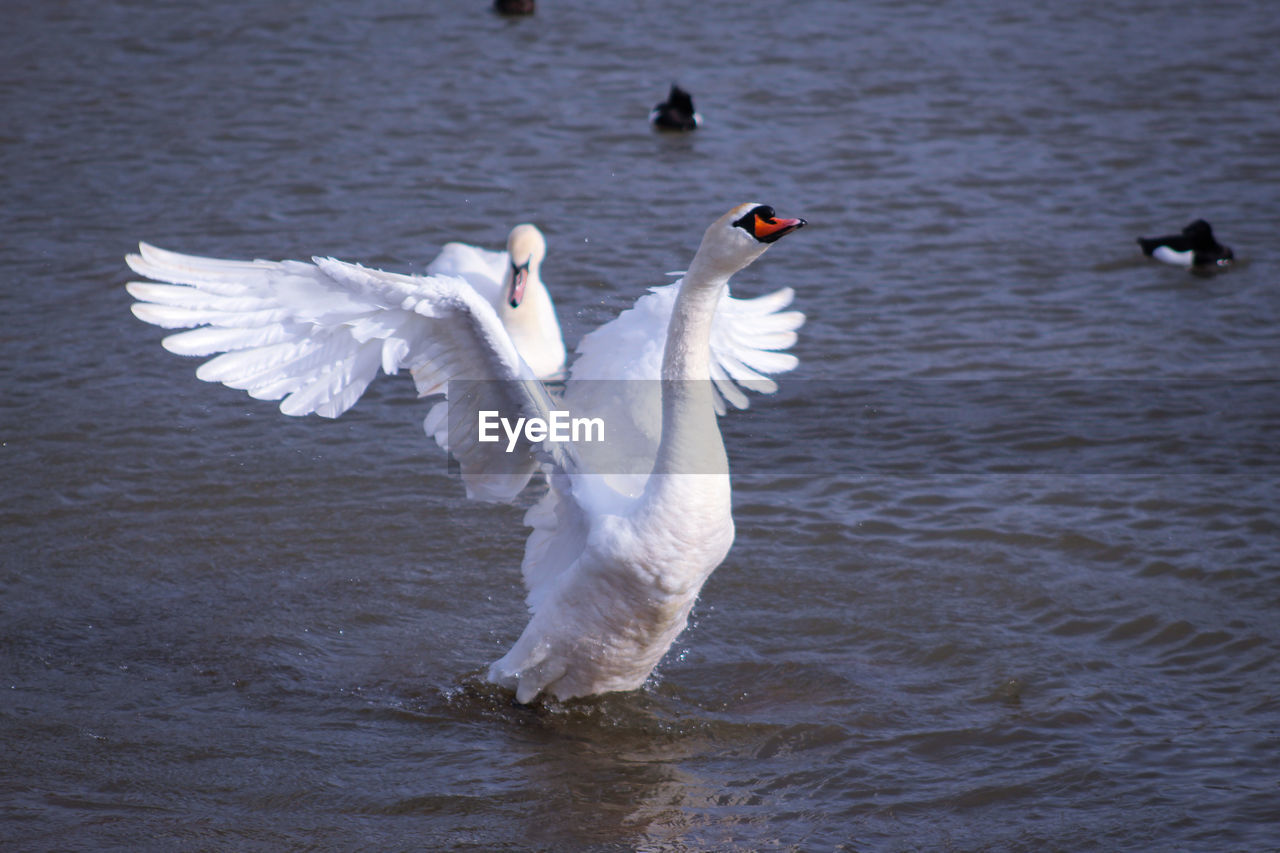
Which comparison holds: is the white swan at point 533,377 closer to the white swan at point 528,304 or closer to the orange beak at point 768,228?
the orange beak at point 768,228

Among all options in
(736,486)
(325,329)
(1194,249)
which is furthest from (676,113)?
(325,329)

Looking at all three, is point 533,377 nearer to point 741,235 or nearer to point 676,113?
point 741,235

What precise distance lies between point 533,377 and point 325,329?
2.52 feet

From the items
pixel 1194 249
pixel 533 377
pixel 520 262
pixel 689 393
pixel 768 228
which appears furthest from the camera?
pixel 1194 249

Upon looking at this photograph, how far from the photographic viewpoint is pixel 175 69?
575 inches

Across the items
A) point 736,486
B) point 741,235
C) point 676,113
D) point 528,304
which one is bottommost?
point 736,486

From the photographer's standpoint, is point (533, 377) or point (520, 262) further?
point (520, 262)

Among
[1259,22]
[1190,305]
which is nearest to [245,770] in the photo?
[1190,305]

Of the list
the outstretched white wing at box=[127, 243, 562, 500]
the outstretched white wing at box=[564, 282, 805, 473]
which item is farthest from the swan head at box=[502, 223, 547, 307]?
the outstretched white wing at box=[127, 243, 562, 500]

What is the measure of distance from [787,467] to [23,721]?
4.07 metres

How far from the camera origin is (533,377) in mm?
5344

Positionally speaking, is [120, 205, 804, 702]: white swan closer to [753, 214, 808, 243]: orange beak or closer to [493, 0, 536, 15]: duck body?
[753, 214, 808, 243]: orange beak

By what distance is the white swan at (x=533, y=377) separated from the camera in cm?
496

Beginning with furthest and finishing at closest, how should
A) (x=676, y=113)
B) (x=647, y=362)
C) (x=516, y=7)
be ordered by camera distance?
(x=516, y=7)
(x=676, y=113)
(x=647, y=362)
